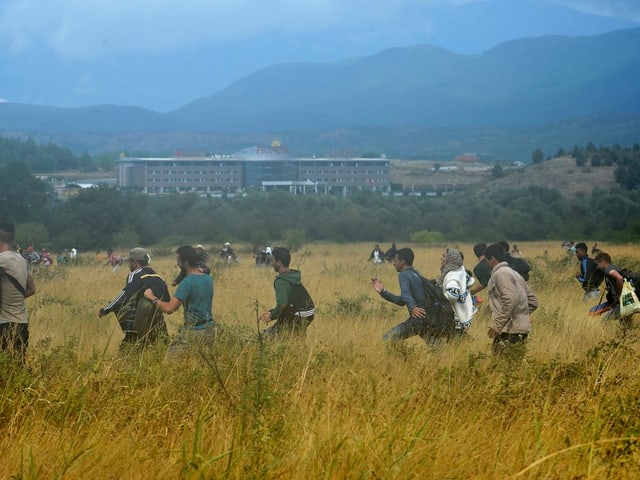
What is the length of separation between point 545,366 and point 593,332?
403 centimetres

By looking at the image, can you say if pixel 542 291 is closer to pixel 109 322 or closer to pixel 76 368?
pixel 109 322

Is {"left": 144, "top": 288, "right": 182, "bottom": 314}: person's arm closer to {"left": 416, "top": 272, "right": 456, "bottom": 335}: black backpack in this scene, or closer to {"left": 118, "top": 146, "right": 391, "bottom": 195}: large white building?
{"left": 416, "top": 272, "right": 456, "bottom": 335}: black backpack

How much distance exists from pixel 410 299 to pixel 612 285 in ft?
10.5

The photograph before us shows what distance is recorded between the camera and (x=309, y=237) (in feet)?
236

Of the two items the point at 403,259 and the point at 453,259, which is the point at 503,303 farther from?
the point at 403,259

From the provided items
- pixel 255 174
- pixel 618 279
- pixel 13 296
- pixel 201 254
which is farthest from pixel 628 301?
pixel 255 174

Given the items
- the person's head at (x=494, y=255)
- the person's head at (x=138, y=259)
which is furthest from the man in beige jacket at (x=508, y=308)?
the person's head at (x=138, y=259)

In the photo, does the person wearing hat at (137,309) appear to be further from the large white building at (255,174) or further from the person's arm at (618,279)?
the large white building at (255,174)

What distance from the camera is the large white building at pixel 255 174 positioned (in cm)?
17362

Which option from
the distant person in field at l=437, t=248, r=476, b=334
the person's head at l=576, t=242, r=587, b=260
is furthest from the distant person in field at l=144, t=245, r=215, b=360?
the person's head at l=576, t=242, r=587, b=260

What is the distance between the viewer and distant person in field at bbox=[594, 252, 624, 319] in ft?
38.6

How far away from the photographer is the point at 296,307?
10211mm

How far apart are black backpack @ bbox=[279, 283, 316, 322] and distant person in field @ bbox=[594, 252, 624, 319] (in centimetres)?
363

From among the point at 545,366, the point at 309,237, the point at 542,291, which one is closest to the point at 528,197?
the point at 309,237
